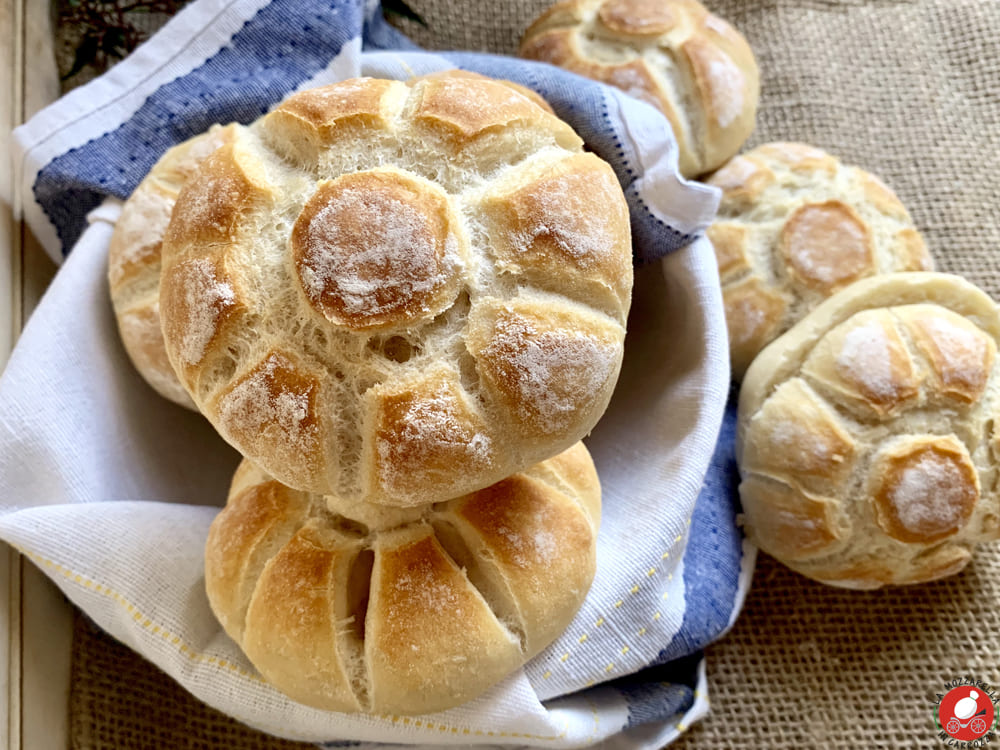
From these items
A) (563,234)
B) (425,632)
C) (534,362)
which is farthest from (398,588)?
(563,234)

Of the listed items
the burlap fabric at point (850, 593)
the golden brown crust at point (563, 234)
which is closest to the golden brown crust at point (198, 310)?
the golden brown crust at point (563, 234)

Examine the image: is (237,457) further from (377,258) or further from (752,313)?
(752,313)

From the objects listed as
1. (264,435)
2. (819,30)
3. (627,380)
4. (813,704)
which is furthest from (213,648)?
(819,30)

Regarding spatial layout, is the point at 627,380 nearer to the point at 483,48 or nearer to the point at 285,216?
the point at 285,216

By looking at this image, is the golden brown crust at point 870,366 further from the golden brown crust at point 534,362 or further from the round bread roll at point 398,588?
the golden brown crust at point 534,362

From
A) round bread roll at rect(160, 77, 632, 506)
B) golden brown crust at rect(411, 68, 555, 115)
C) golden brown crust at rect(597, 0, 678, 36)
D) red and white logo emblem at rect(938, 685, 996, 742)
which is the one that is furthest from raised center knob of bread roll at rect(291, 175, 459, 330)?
red and white logo emblem at rect(938, 685, 996, 742)

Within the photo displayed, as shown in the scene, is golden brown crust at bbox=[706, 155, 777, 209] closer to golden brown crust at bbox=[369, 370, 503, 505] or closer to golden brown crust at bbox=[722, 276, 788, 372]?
golden brown crust at bbox=[722, 276, 788, 372]
